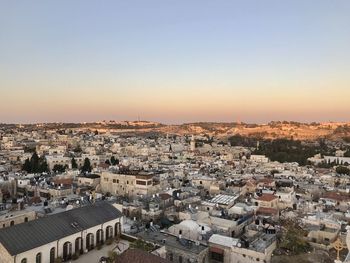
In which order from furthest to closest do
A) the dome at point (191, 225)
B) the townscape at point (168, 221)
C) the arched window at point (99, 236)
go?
1. the dome at point (191, 225)
2. the arched window at point (99, 236)
3. the townscape at point (168, 221)

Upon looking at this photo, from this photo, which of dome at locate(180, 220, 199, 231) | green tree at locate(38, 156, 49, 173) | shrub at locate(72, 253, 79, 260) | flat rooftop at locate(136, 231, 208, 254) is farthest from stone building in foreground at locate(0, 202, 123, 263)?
green tree at locate(38, 156, 49, 173)

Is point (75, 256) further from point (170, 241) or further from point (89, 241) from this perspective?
point (170, 241)

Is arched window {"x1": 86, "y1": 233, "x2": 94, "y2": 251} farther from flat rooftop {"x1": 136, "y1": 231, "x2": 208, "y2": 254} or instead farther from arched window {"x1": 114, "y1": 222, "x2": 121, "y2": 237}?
flat rooftop {"x1": 136, "y1": 231, "x2": 208, "y2": 254}

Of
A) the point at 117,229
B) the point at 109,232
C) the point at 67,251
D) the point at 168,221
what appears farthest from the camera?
the point at 168,221

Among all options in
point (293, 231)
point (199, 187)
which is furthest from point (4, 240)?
point (199, 187)

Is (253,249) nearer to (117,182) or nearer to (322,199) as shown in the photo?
(322,199)

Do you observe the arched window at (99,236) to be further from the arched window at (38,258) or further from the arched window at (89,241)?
the arched window at (38,258)

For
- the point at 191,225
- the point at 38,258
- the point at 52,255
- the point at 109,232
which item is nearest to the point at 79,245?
the point at 52,255

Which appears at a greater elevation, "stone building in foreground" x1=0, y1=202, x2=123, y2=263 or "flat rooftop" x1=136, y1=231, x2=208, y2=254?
"stone building in foreground" x1=0, y1=202, x2=123, y2=263

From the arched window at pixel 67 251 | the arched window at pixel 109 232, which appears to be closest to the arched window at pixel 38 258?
the arched window at pixel 67 251
